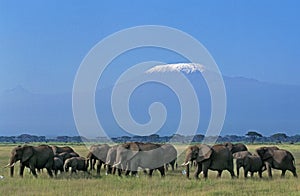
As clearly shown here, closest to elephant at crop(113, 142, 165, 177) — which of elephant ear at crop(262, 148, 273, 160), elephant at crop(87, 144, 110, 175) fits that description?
elephant at crop(87, 144, 110, 175)

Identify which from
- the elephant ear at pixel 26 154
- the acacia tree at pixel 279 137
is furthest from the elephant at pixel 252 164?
the acacia tree at pixel 279 137

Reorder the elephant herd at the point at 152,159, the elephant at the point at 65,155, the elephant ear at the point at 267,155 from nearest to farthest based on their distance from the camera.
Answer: the elephant herd at the point at 152,159
the elephant ear at the point at 267,155
the elephant at the point at 65,155

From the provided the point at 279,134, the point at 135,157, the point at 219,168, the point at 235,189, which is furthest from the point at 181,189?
the point at 279,134

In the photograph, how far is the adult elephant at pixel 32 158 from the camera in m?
27.7

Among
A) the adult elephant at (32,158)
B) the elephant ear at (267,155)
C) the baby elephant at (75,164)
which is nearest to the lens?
the adult elephant at (32,158)

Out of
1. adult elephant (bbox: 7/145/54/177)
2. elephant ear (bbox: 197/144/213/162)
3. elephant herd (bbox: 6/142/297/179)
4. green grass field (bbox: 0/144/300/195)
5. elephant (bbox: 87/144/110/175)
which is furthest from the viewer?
elephant (bbox: 87/144/110/175)

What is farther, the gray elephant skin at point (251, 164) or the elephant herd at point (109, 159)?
the gray elephant skin at point (251, 164)

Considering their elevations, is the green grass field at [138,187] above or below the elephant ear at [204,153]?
below

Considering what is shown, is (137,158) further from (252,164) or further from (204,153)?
(252,164)

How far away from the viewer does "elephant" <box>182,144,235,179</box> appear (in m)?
27.2

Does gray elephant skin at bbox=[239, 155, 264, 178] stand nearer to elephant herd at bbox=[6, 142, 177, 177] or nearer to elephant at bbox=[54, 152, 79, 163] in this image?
elephant herd at bbox=[6, 142, 177, 177]

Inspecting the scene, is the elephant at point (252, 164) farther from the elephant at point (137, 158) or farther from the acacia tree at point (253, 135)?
the acacia tree at point (253, 135)

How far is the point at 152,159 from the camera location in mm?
30031

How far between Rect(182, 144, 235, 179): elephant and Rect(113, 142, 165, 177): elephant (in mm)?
2745
